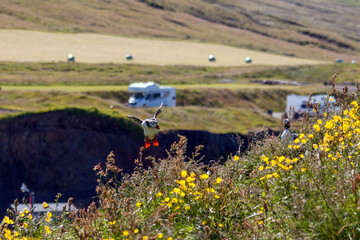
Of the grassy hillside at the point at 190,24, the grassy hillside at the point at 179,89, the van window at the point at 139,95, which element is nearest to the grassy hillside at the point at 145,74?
the grassy hillside at the point at 179,89

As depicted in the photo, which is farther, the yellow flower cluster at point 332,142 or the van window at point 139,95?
the van window at point 139,95

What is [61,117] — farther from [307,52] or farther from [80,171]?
[307,52]

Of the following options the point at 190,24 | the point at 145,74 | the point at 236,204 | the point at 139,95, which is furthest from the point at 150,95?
the point at 190,24

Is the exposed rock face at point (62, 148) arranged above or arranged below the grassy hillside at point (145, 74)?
below

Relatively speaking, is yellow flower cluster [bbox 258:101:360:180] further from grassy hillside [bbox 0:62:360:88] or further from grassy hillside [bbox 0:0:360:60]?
grassy hillside [bbox 0:0:360:60]

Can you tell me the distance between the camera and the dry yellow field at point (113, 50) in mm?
96500

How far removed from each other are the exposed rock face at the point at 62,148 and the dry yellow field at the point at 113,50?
42.0 meters

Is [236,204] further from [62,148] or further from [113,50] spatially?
[113,50]

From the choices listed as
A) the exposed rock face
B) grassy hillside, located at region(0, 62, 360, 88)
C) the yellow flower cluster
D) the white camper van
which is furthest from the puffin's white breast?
grassy hillside, located at region(0, 62, 360, 88)

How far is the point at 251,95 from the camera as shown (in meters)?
72.9

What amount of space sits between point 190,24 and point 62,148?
117 meters

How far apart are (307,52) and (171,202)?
14403 centimetres

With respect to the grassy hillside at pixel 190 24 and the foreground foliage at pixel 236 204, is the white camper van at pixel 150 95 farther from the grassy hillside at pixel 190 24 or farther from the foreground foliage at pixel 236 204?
the grassy hillside at pixel 190 24

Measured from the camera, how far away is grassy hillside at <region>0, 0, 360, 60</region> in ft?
444
